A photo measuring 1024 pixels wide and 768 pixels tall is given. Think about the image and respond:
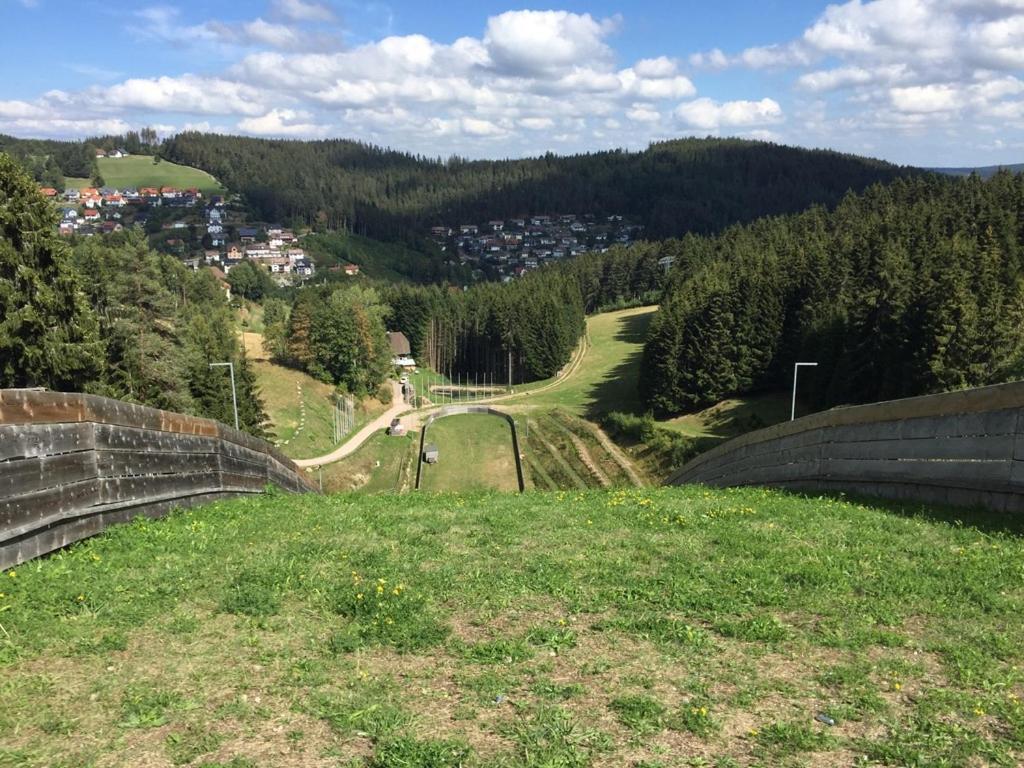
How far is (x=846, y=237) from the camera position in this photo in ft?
277

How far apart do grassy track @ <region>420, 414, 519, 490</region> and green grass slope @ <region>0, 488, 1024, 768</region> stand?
4690 centimetres

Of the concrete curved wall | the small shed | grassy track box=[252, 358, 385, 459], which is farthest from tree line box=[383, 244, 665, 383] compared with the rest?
grassy track box=[252, 358, 385, 459]

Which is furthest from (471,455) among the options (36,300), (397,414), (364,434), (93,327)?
(36,300)

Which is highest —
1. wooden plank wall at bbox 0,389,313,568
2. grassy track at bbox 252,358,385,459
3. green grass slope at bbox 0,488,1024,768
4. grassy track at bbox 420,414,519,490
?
wooden plank wall at bbox 0,389,313,568

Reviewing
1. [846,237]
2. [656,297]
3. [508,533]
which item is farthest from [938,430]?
[656,297]

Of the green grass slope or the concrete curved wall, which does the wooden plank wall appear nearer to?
the green grass slope

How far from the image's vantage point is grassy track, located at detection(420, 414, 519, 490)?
193ft

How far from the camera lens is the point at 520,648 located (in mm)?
6031

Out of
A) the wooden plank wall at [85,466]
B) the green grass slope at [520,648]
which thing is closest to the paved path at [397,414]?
the wooden plank wall at [85,466]

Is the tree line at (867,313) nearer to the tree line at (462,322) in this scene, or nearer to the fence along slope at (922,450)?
the tree line at (462,322)

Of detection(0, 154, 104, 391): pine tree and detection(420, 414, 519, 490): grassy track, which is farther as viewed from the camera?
detection(420, 414, 519, 490): grassy track

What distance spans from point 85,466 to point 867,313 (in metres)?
65.3

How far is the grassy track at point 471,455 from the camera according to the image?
193 ft

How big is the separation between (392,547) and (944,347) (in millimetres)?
51871
